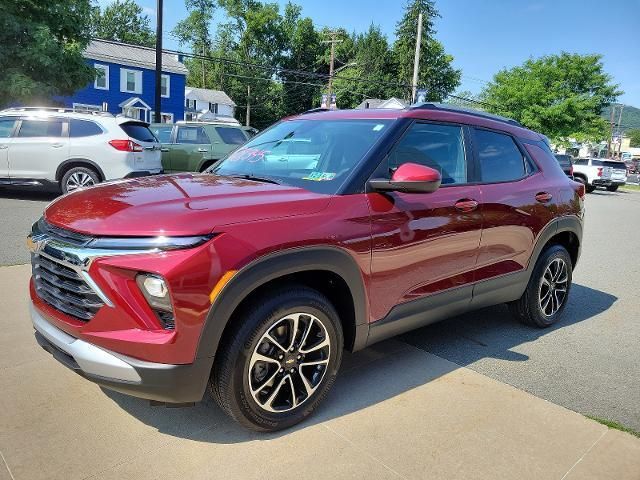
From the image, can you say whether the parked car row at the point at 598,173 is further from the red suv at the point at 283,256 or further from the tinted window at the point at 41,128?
the red suv at the point at 283,256

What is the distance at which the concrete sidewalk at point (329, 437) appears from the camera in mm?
2518

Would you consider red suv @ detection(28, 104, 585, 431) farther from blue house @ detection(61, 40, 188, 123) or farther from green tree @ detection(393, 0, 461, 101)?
green tree @ detection(393, 0, 461, 101)

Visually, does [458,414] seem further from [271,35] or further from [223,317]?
[271,35]

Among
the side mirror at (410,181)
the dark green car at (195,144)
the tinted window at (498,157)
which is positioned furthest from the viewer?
the dark green car at (195,144)

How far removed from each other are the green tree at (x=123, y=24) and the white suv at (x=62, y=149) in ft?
199

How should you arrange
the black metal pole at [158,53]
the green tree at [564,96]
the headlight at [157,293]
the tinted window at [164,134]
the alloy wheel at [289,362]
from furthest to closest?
the green tree at [564,96] → the black metal pole at [158,53] → the tinted window at [164,134] → the alloy wheel at [289,362] → the headlight at [157,293]

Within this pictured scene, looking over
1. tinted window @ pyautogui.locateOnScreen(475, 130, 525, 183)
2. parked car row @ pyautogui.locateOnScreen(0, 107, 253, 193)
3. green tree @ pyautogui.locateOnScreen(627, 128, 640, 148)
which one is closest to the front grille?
tinted window @ pyautogui.locateOnScreen(475, 130, 525, 183)

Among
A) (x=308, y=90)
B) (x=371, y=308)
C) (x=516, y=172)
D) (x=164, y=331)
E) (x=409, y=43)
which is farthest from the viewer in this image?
(x=308, y=90)

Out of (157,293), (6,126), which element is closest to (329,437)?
(157,293)

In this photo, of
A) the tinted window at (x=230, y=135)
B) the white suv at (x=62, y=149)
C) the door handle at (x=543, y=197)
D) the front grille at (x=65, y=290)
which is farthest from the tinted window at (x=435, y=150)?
the tinted window at (x=230, y=135)

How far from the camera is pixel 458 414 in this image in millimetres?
3107

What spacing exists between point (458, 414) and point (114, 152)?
8.78m

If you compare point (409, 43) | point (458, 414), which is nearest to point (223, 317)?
point (458, 414)

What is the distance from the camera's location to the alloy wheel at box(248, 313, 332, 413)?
104 inches
